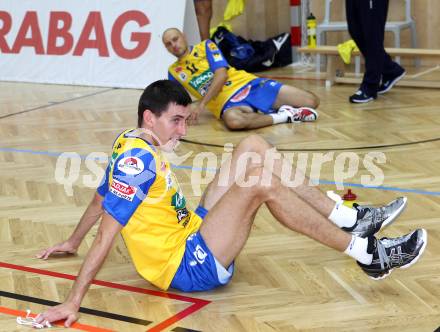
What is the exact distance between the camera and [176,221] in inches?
144

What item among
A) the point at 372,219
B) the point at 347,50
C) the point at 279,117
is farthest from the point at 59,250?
the point at 347,50

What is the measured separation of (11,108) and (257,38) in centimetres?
A: 389

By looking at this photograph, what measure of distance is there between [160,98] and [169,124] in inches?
4.6

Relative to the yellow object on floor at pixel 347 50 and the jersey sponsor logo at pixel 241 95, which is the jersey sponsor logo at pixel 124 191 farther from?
the yellow object on floor at pixel 347 50

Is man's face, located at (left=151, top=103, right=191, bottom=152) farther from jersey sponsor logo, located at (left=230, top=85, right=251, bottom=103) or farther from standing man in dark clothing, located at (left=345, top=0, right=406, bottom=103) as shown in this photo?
standing man in dark clothing, located at (left=345, top=0, right=406, bottom=103)

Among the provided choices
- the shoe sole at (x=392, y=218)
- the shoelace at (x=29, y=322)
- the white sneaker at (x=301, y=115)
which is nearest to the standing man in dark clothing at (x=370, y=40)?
the white sneaker at (x=301, y=115)

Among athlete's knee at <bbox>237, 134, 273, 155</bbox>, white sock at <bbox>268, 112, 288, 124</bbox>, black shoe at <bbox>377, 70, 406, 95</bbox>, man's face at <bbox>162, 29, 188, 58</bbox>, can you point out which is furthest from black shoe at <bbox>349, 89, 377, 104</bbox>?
athlete's knee at <bbox>237, 134, 273, 155</bbox>

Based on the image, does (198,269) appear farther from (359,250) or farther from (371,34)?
(371,34)

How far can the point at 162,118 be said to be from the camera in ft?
11.5

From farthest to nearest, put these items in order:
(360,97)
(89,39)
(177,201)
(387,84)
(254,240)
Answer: (89,39)
(387,84)
(360,97)
(254,240)
(177,201)

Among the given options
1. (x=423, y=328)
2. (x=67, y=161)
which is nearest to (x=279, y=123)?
(x=67, y=161)

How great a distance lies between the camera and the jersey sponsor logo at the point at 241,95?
7.43 meters

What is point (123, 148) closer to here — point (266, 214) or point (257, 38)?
point (266, 214)

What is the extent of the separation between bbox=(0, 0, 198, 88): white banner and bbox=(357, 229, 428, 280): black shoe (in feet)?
19.4
